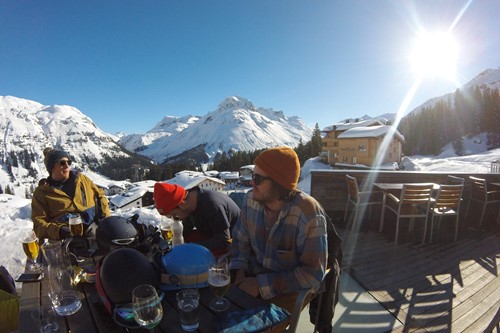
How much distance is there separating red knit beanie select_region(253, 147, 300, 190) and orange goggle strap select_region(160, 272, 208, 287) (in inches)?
36.5

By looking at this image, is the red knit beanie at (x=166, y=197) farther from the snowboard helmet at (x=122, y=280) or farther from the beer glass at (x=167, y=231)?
the snowboard helmet at (x=122, y=280)

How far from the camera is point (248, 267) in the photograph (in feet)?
7.91

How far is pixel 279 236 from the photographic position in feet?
7.38

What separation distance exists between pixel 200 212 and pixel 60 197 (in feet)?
7.53

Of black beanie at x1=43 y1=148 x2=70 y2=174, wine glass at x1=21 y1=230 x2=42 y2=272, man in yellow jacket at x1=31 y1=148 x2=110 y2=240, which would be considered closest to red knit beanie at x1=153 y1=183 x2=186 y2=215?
wine glass at x1=21 y1=230 x2=42 y2=272

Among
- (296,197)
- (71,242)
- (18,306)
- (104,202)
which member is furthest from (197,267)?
(104,202)

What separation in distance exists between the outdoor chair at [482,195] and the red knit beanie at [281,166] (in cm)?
590

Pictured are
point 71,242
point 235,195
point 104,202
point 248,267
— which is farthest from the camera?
point 104,202

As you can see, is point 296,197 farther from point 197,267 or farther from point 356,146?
point 356,146

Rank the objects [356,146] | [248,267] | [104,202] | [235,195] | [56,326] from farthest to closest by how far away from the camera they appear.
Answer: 1. [356,146]
2. [104,202]
3. [235,195]
4. [248,267]
5. [56,326]

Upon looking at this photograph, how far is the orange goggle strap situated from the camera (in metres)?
1.75

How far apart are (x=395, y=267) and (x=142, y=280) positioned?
4.08 metres

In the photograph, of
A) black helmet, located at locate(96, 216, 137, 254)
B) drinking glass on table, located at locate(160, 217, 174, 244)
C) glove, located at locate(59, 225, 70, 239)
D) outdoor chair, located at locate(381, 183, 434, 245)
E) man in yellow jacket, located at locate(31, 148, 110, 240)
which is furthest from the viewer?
outdoor chair, located at locate(381, 183, 434, 245)

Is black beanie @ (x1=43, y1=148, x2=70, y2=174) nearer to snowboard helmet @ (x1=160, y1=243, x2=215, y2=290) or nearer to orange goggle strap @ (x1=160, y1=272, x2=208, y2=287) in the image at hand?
snowboard helmet @ (x1=160, y1=243, x2=215, y2=290)
